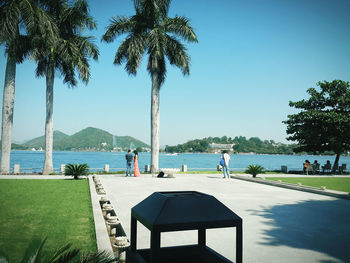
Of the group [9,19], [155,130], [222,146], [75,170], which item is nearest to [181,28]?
[155,130]

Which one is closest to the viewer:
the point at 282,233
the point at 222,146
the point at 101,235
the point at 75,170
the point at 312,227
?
the point at 101,235

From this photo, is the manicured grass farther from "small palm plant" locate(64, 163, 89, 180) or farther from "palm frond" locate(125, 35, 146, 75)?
"palm frond" locate(125, 35, 146, 75)

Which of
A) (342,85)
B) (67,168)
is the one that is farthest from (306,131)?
(67,168)

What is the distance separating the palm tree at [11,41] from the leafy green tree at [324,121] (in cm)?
2234

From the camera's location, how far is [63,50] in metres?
20.0

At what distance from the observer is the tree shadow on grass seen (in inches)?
206

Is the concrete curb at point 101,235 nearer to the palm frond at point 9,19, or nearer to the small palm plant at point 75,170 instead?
A: the small palm plant at point 75,170

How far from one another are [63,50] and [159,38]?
22.8 feet

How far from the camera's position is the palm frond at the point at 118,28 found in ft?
71.4

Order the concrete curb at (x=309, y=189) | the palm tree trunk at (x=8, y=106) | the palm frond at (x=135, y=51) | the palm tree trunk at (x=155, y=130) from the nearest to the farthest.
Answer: the concrete curb at (x=309, y=189), the palm tree trunk at (x=8, y=106), the palm frond at (x=135, y=51), the palm tree trunk at (x=155, y=130)

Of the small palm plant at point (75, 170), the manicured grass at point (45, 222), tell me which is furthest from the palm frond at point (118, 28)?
the manicured grass at point (45, 222)

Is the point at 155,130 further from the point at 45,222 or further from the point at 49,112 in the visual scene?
the point at 45,222

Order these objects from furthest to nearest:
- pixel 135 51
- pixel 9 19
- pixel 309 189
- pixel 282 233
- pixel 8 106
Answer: pixel 135 51
pixel 8 106
pixel 9 19
pixel 309 189
pixel 282 233

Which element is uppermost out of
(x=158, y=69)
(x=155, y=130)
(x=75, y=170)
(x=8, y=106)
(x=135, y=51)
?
(x=135, y=51)
